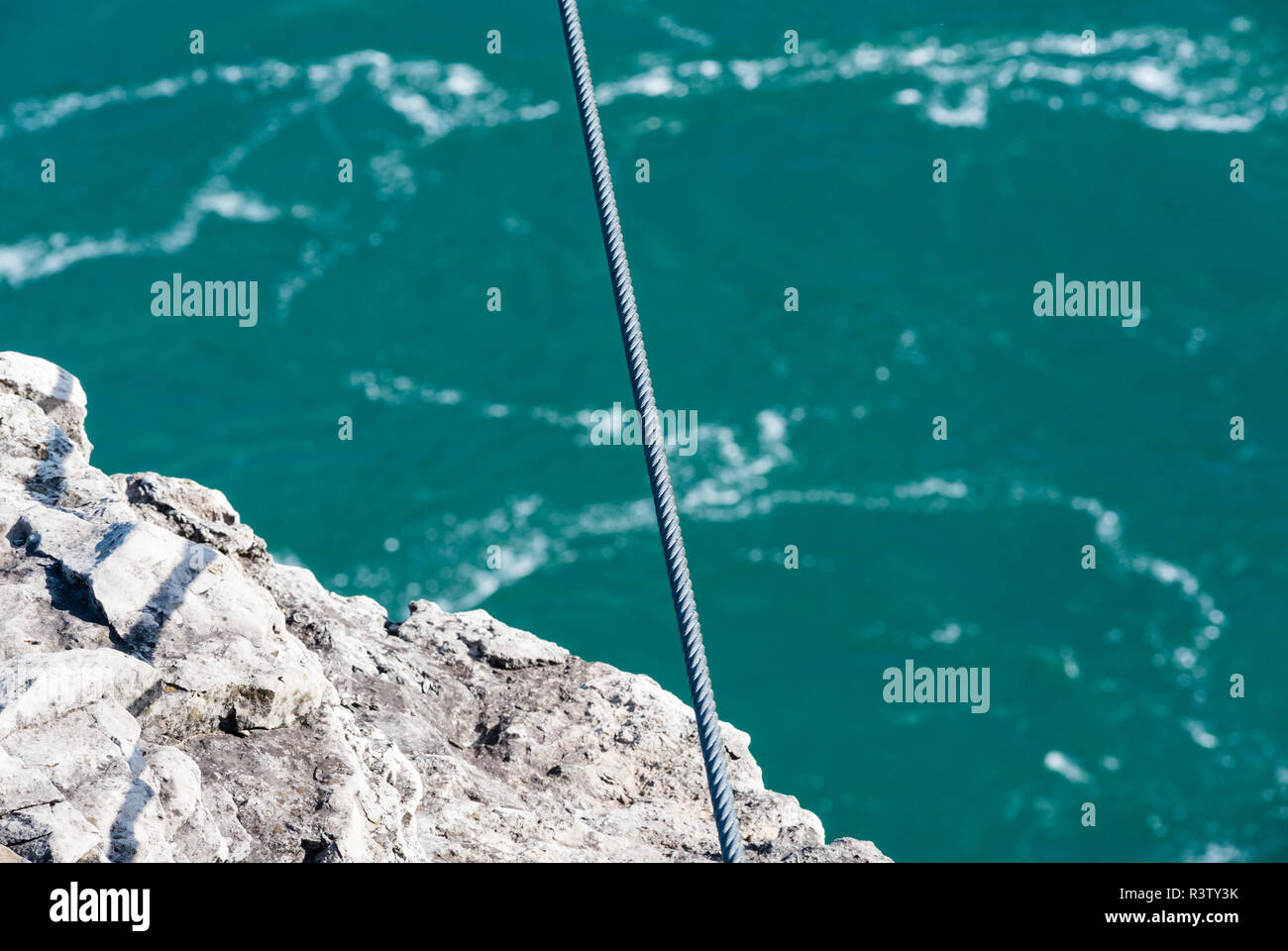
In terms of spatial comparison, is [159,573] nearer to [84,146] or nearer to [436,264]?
[436,264]

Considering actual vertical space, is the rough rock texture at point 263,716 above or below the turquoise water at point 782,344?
below

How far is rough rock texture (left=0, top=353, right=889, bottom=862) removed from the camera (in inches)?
344

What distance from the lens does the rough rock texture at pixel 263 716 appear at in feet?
28.7

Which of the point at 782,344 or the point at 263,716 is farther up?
the point at 782,344

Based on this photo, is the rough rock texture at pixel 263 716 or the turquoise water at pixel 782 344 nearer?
the rough rock texture at pixel 263 716

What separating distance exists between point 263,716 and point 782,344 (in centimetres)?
2328

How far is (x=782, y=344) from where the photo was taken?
3216 centimetres

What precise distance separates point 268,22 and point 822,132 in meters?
14.4

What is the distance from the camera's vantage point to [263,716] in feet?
33.0

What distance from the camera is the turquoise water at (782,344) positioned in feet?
92.4

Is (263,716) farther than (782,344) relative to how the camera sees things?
No

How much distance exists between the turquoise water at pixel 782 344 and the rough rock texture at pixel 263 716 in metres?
14.2

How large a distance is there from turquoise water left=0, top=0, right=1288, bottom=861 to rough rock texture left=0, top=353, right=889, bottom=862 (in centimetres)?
1424
